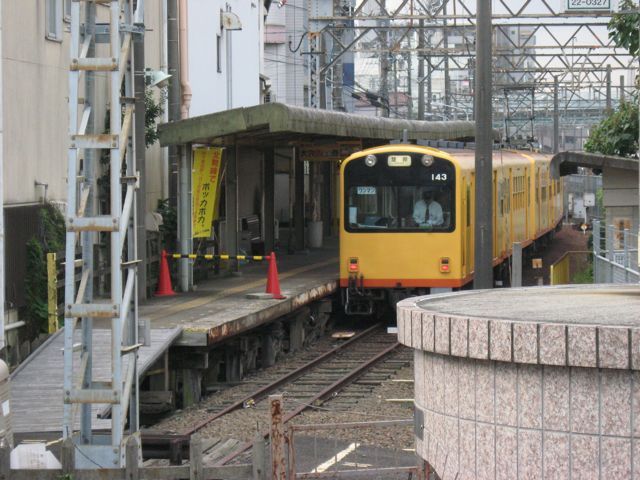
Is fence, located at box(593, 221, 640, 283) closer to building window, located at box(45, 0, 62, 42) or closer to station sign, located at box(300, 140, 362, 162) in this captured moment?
station sign, located at box(300, 140, 362, 162)

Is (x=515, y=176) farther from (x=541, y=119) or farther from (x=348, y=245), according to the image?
(x=541, y=119)

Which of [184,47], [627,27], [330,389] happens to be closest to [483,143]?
[330,389]

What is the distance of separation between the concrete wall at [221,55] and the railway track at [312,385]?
295 inches

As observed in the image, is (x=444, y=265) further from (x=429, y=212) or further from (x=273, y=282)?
(x=273, y=282)

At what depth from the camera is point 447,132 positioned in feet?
92.2

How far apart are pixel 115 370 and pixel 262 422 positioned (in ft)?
10.9

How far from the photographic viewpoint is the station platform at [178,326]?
11.1 metres

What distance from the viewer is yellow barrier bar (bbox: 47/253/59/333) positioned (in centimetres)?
1396

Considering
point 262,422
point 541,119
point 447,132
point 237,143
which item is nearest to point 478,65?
point 262,422

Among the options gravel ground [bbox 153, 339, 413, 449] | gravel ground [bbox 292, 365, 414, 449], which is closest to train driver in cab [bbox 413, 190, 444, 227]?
gravel ground [bbox 292, 365, 414, 449]

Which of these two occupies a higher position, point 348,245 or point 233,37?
point 233,37

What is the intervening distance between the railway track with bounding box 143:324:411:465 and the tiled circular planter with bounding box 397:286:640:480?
323 cm

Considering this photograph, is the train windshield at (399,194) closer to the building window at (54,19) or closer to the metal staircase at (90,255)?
the building window at (54,19)

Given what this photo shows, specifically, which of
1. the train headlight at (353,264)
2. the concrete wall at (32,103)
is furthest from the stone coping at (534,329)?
the train headlight at (353,264)
